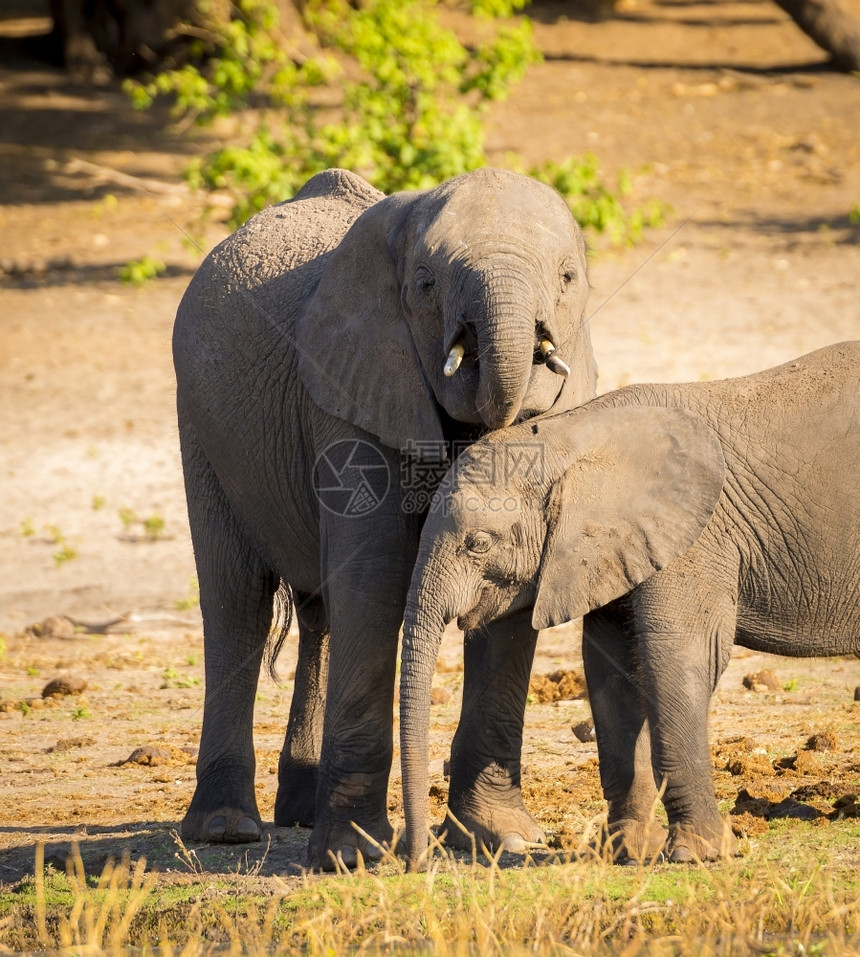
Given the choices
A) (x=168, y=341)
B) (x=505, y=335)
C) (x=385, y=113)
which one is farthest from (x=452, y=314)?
(x=385, y=113)

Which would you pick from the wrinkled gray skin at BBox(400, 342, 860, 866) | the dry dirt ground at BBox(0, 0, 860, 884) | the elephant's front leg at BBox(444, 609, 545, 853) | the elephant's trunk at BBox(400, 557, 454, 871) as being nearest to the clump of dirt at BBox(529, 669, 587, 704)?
the dry dirt ground at BBox(0, 0, 860, 884)

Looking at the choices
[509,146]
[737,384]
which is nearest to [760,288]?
[509,146]

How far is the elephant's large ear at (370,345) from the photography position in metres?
5.41

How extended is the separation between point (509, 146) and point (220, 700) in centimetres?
1249

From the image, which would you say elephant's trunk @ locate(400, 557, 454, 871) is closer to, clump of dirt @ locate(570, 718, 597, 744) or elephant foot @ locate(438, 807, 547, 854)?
elephant foot @ locate(438, 807, 547, 854)

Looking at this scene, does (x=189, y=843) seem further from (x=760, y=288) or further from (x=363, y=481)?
(x=760, y=288)

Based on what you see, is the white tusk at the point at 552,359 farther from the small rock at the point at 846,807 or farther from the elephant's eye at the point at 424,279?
the small rock at the point at 846,807

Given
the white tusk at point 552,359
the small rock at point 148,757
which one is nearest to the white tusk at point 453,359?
the white tusk at point 552,359

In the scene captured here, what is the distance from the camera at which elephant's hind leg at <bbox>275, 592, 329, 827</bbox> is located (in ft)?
21.5

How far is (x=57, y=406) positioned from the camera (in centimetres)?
1228

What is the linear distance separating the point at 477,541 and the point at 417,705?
53cm

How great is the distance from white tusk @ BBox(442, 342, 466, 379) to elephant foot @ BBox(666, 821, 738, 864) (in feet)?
5.42

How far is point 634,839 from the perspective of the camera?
5.52 m

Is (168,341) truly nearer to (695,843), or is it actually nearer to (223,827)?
(223,827)
